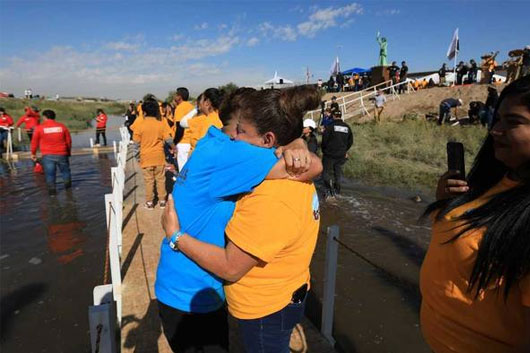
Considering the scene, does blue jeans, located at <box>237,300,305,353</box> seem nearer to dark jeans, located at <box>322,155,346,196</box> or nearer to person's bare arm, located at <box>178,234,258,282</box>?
person's bare arm, located at <box>178,234,258,282</box>

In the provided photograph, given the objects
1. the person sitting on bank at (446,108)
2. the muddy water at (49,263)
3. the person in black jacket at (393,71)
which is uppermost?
the person in black jacket at (393,71)

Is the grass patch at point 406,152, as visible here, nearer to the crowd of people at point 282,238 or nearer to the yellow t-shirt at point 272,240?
the crowd of people at point 282,238

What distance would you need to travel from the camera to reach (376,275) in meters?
5.10

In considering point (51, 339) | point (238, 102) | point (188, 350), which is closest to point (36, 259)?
point (51, 339)

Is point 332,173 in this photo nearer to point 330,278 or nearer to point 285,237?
point 330,278

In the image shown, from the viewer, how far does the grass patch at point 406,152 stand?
1056 centimetres

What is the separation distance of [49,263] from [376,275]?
5.04 metres

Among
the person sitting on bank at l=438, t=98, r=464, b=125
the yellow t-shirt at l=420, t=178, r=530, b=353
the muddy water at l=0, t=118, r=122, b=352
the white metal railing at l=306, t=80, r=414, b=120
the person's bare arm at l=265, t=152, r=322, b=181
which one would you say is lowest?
the muddy water at l=0, t=118, r=122, b=352

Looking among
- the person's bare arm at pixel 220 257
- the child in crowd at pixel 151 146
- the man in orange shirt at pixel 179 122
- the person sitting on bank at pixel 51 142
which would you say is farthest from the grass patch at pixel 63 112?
the person's bare arm at pixel 220 257

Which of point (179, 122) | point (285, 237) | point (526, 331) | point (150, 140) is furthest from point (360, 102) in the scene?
point (526, 331)

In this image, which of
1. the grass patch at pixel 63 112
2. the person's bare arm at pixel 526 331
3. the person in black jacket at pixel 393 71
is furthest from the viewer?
the grass patch at pixel 63 112

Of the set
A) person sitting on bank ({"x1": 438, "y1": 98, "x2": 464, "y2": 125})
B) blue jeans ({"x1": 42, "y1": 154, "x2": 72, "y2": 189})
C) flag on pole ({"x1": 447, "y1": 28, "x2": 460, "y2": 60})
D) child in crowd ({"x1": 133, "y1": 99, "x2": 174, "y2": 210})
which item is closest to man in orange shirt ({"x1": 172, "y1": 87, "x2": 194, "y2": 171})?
child in crowd ({"x1": 133, "y1": 99, "x2": 174, "y2": 210})

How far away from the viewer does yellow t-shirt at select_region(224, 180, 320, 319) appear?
131cm

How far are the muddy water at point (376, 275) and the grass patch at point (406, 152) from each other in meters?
2.24
